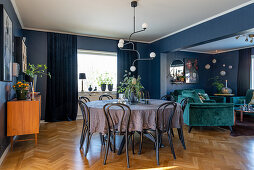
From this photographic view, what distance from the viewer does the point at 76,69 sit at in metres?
5.17

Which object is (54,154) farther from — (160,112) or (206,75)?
(206,75)

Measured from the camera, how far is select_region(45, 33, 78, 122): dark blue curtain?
4871 millimetres

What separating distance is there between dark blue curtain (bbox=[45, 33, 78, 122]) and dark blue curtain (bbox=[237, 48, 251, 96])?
244 inches

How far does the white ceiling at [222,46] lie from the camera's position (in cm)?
570

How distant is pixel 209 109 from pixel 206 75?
428cm

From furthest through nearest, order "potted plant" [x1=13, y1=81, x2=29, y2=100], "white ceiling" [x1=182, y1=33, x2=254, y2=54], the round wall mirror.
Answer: the round wall mirror
"white ceiling" [x1=182, y1=33, x2=254, y2=54]
"potted plant" [x1=13, y1=81, x2=29, y2=100]

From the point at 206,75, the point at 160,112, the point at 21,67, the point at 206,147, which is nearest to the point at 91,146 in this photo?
the point at 160,112

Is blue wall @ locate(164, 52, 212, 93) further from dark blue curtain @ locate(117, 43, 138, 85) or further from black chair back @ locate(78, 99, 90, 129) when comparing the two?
black chair back @ locate(78, 99, 90, 129)

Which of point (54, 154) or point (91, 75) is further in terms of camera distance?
point (91, 75)

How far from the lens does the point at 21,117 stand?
2836 mm

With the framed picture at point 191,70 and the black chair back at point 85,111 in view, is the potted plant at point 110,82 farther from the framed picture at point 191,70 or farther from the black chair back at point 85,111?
the framed picture at point 191,70

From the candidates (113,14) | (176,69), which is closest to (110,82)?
(113,14)

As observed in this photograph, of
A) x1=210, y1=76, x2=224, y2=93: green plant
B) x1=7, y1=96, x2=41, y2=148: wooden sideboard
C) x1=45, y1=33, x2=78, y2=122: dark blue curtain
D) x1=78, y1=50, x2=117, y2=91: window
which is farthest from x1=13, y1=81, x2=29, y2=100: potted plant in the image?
x1=210, y1=76, x2=224, y2=93: green plant

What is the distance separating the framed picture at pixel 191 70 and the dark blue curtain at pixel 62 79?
14.8ft
